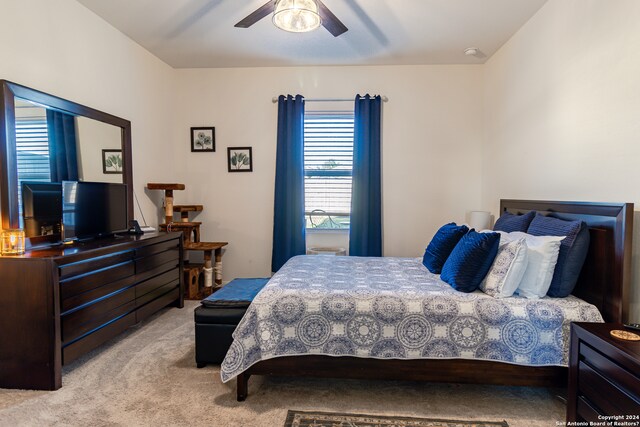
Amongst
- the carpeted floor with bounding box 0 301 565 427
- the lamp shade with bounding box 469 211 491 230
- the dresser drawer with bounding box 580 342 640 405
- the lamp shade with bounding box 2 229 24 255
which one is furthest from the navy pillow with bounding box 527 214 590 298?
the lamp shade with bounding box 2 229 24 255

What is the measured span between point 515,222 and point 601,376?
1.51 metres

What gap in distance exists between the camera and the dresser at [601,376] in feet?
4.35

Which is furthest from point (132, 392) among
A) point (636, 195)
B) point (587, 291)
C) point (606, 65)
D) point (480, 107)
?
point (480, 107)

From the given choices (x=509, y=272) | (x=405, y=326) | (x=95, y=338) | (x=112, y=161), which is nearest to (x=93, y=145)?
(x=112, y=161)

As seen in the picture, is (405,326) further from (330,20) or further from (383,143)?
(383,143)

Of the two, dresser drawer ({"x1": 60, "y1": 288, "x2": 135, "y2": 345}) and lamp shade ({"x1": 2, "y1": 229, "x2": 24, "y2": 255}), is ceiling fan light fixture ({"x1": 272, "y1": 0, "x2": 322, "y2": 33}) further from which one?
dresser drawer ({"x1": 60, "y1": 288, "x2": 135, "y2": 345})

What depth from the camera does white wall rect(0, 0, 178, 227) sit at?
2.44 meters

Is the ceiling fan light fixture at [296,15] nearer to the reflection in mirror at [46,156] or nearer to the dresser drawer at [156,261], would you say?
the reflection in mirror at [46,156]

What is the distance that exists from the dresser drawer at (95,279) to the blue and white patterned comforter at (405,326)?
1148 millimetres

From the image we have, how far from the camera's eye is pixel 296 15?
7.88 feet

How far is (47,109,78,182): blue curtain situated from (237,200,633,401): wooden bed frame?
83.0 inches

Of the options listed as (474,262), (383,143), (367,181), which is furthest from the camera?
(383,143)

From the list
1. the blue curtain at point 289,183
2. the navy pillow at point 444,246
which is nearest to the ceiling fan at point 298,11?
the blue curtain at point 289,183

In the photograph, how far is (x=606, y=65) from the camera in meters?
2.18
